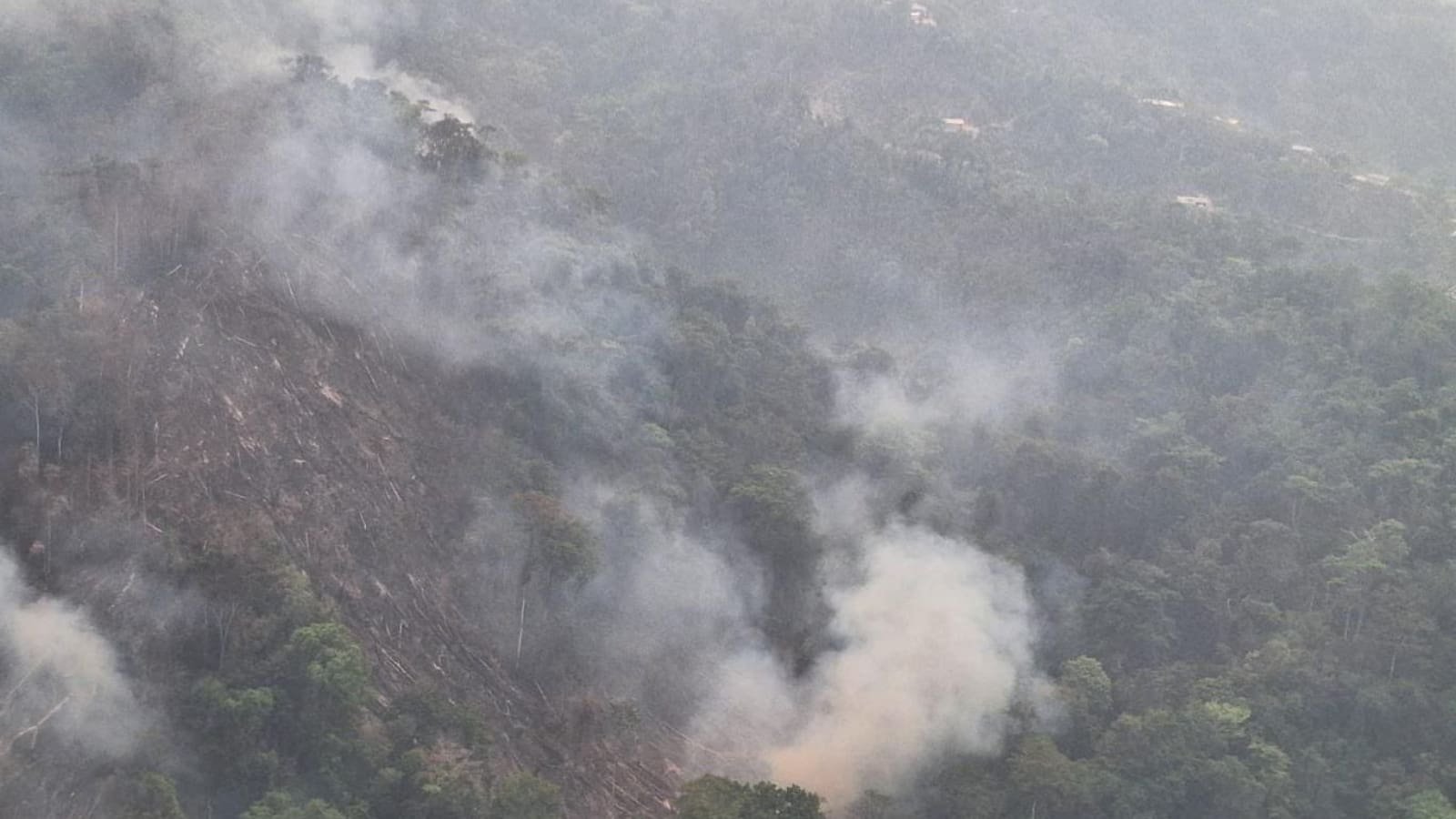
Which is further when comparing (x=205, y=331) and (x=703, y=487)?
(x=703, y=487)

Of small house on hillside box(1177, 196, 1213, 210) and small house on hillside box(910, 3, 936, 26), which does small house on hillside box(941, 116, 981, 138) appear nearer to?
small house on hillside box(910, 3, 936, 26)

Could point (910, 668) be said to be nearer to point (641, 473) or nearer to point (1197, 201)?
point (641, 473)

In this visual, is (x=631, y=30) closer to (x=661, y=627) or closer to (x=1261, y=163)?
(x=1261, y=163)

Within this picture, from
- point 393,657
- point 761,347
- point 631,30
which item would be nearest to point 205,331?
point 393,657

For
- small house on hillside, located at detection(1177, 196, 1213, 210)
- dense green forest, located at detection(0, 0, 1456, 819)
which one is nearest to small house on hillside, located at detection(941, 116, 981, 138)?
dense green forest, located at detection(0, 0, 1456, 819)

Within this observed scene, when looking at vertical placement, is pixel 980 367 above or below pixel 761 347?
above

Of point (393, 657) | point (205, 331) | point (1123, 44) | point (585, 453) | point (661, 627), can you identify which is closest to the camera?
point (393, 657)
